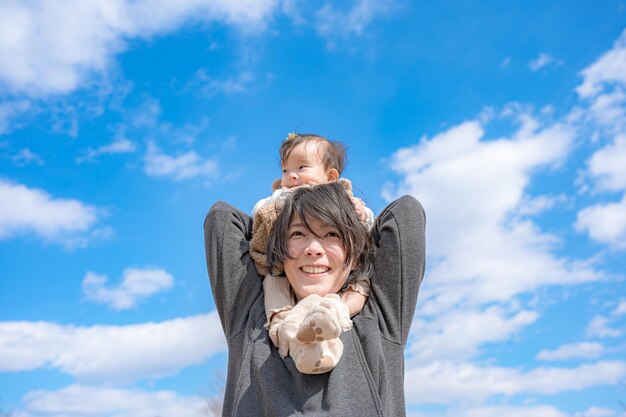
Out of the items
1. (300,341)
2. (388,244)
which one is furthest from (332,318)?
(388,244)

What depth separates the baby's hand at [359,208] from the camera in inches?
121

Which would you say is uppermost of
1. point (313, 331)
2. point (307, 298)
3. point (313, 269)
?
point (313, 269)

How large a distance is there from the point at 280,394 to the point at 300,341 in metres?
0.27

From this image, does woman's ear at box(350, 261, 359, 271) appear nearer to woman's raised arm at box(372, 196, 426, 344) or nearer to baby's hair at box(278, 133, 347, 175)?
woman's raised arm at box(372, 196, 426, 344)

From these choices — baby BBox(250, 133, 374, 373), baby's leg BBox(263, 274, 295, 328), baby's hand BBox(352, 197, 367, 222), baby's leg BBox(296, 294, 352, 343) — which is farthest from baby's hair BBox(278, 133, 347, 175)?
baby's leg BBox(296, 294, 352, 343)

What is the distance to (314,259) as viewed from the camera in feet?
9.52

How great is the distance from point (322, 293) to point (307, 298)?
0.11 meters

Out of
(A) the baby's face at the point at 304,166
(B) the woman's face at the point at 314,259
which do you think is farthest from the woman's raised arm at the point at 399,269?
(A) the baby's face at the point at 304,166

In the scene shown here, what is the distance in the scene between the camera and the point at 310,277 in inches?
115

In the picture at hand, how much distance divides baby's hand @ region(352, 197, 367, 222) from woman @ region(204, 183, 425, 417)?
0.07 m

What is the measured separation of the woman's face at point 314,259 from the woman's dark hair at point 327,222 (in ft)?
0.07

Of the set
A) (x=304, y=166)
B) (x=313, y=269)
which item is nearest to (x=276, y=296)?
(x=313, y=269)

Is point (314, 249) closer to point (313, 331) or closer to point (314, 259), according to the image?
point (314, 259)

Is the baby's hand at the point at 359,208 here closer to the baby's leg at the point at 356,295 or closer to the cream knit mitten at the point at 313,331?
the baby's leg at the point at 356,295
